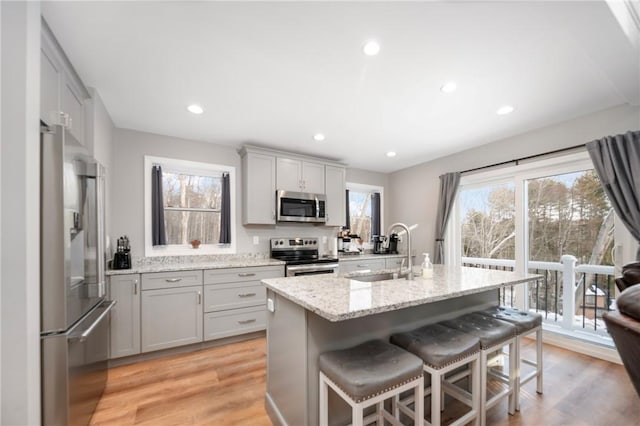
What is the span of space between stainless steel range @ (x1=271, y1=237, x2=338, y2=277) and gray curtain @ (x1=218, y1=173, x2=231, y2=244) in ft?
2.18

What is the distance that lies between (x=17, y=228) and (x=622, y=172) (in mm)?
4364

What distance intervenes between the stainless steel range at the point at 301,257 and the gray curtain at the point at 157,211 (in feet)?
4.69

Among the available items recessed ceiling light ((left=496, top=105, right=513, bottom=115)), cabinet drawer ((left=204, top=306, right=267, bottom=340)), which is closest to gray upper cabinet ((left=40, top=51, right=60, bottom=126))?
cabinet drawer ((left=204, top=306, right=267, bottom=340))

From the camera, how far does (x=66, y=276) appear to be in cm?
137

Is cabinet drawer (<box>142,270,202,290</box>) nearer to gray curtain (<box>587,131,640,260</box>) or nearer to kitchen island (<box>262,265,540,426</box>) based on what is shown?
kitchen island (<box>262,265,540,426</box>)

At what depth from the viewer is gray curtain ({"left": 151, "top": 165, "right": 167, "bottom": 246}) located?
10.5 ft

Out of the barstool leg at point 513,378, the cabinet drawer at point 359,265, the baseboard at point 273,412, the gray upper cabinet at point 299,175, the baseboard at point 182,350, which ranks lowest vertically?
the baseboard at point 182,350

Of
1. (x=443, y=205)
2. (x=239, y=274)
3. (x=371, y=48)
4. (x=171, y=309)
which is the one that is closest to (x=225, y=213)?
(x=239, y=274)

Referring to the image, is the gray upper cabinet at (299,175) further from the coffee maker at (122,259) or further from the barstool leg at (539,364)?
the barstool leg at (539,364)

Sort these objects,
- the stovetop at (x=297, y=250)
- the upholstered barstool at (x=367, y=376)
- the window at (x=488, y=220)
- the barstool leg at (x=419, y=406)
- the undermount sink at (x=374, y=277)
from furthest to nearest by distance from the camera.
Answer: the stovetop at (x=297, y=250), the window at (x=488, y=220), the undermount sink at (x=374, y=277), the barstool leg at (x=419, y=406), the upholstered barstool at (x=367, y=376)

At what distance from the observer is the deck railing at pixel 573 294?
2759 mm

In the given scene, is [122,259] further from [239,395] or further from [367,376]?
[367,376]

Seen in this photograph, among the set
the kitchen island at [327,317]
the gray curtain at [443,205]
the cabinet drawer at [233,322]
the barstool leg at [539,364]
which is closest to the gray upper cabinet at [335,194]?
the gray curtain at [443,205]

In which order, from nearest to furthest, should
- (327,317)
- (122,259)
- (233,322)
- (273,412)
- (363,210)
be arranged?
(327,317)
(273,412)
(122,259)
(233,322)
(363,210)
